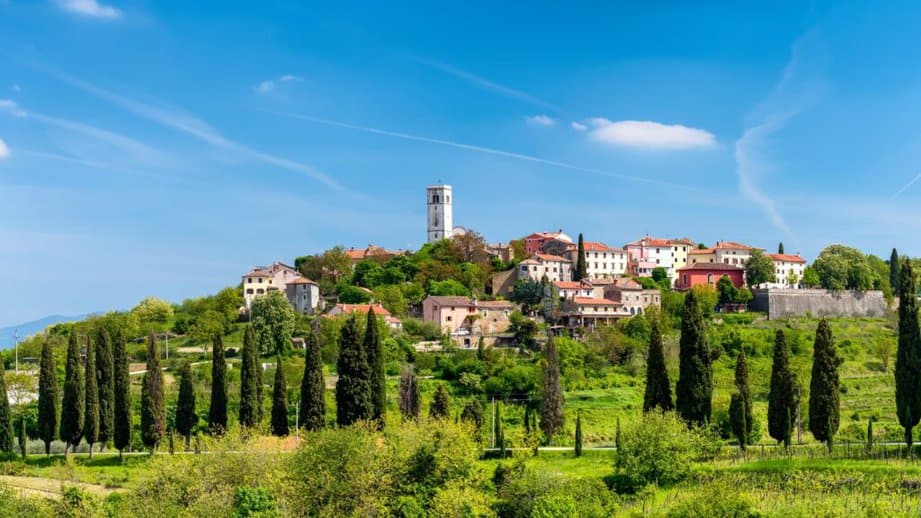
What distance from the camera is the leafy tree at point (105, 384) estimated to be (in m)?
49.8

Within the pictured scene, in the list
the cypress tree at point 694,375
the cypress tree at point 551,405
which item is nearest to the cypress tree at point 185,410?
the cypress tree at point 551,405

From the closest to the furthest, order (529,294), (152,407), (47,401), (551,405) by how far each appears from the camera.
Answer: (152,407) < (47,401) < (551,405) < (529,294)

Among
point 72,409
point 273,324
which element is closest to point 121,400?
point 72,409

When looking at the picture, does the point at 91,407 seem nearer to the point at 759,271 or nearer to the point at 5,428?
the point at 5,428

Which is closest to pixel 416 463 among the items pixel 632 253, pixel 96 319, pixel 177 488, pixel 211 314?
pixel 177 488

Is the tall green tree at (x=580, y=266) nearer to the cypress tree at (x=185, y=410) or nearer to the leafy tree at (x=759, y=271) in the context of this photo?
the leafy tree at (x=759, y=271)

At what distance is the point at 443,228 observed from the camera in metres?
124

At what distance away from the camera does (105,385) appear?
50.5m

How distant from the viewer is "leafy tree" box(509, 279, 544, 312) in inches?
3529

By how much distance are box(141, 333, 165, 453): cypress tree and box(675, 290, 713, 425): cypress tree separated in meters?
25.6

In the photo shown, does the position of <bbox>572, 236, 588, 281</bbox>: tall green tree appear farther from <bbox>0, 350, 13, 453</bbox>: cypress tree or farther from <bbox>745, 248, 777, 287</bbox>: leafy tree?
<bbox>0, 350, 13, 453</bbox>: cypress tree

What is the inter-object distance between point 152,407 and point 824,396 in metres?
32.0

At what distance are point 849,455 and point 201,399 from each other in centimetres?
3897

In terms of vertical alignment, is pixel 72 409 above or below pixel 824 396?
below
